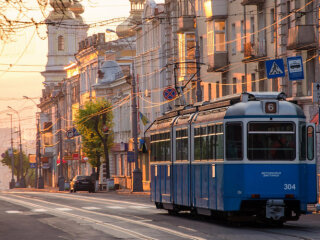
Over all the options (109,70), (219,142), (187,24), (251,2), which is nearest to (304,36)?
(251,2)

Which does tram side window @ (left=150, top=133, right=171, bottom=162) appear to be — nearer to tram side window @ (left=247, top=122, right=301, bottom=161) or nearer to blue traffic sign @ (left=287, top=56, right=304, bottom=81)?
blue traffic sign @ (left=287, top=56, right=304, bottom=81)

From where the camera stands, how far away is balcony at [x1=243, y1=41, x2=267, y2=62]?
156 feet

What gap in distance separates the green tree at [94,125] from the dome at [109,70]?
9.02 metres

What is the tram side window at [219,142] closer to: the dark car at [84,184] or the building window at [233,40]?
the building window at [233,40]

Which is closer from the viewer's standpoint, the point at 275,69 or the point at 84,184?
the point at 275,69

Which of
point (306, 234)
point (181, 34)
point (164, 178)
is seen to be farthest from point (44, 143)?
point (306, 234)

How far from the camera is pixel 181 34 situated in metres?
62.5

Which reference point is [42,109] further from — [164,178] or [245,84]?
[164,178]

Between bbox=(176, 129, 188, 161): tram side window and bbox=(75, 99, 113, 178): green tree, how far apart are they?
52032mm

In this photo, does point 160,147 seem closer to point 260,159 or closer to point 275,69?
point 275,69

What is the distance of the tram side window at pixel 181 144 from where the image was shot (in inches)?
996

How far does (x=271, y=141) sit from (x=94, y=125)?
189 ft

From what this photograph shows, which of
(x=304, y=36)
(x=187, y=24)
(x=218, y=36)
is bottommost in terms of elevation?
(x=304, y=36)

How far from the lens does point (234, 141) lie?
22016mm
